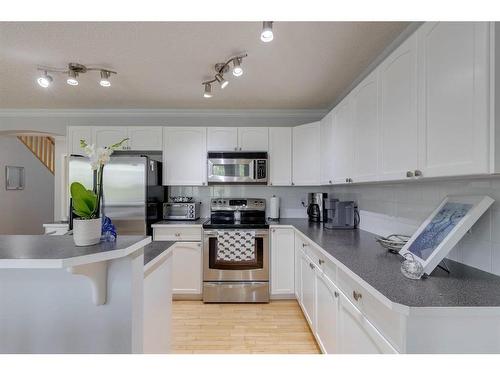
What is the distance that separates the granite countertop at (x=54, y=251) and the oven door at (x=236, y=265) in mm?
1734

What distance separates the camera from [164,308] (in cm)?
156

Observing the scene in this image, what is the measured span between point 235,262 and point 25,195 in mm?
4733

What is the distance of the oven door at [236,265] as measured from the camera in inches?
112

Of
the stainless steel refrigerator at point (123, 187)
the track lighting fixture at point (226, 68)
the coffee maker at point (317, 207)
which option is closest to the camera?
the track lighting fixture at point (226, 68)

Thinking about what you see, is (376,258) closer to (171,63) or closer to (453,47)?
(453,47)

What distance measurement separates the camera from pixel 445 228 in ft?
4.14

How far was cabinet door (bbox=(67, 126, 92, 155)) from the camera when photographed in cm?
316

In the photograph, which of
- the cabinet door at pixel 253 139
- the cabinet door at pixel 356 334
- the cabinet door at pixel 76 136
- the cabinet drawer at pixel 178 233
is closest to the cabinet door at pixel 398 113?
the cabinet door at pixel 356 334

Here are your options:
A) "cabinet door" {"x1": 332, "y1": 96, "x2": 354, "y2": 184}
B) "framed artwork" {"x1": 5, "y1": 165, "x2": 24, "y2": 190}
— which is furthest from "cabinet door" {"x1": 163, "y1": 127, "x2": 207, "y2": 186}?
"framed artwork" {"x1": 5, "y1": 165, "x2": 24, "y2": 190}

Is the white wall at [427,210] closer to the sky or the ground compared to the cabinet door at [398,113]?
closer to the ground

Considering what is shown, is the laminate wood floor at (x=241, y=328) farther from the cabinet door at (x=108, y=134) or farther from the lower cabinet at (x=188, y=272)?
the cabinet door at (x=108, y=134)

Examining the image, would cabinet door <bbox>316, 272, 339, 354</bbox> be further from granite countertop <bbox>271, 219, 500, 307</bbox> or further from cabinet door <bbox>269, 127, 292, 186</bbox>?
cabinet door <bbox>269, 127, 292, 186</bbox>

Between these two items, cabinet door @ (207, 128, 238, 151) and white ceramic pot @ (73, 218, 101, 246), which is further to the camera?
cabinet door @ (207, 128, 238, 151)
